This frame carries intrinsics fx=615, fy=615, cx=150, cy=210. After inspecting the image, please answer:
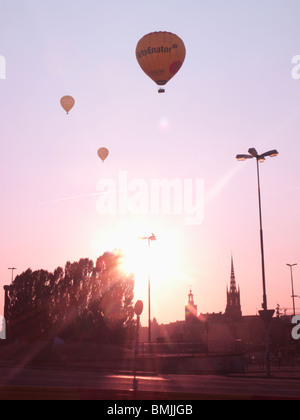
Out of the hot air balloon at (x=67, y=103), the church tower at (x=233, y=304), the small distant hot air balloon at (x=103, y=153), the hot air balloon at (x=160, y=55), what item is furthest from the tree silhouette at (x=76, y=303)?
the church tower at (x=233, y=304)

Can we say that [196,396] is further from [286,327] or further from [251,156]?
[286,327]

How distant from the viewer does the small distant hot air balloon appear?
Answer: 55531 mm

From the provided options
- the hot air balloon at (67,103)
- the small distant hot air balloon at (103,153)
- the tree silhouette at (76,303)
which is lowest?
the tree silhouette at (76,303)

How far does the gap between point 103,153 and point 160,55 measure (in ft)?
42.8

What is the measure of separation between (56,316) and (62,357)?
19894 mm

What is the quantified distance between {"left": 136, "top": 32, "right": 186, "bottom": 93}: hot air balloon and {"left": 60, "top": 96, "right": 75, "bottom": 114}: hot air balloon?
353 inches

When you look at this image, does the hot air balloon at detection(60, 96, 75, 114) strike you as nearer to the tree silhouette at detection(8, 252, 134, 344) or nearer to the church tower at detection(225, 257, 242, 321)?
the tree silhouette at detection(8, 252, 134, 344)

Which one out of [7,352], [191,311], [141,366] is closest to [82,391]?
[141,366]

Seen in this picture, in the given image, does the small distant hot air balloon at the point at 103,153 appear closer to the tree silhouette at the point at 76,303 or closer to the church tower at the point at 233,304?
the tree silhouette at the point at 76,303

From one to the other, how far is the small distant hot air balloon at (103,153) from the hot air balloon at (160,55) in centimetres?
1105

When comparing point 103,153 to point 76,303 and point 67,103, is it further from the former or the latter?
point 76,303

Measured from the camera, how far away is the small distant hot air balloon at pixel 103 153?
55531 millimetres

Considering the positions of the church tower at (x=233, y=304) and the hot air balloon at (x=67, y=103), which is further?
the church tower at (x=233, y=304)

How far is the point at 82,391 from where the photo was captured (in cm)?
1410
